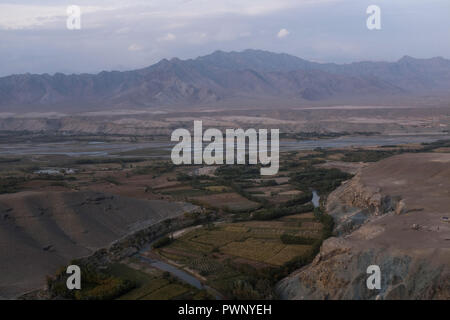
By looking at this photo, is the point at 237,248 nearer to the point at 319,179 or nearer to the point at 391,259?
the point at 391,259

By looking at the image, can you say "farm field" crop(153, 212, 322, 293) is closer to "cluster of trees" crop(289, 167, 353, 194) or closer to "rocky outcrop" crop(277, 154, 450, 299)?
"rocky outcrop" crop(277, 154, 450, 299)

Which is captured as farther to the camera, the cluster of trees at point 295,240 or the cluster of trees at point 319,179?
the cluster of trees at point 319,179

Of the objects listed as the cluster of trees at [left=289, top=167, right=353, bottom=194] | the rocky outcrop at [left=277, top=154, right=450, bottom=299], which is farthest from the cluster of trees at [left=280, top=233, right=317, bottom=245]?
the cluster of trees at [left=289, top=167, right=353, bottom=194]

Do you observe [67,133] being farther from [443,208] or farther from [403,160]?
[443,208]

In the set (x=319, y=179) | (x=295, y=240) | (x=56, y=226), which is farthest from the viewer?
(x=319, y=179)

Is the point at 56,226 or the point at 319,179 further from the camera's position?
the point at 319,179

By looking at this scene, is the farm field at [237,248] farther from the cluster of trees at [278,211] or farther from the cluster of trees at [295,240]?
the cluster of trees at [278,211]

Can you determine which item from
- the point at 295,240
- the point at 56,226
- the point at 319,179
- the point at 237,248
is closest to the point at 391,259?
the point at 295,240

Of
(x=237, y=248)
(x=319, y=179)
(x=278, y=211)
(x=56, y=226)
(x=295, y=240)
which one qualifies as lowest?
(x=237, y=248)

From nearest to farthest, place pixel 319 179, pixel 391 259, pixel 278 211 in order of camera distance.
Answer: pixel 391 259
pixel 278 211
pixel 319 179

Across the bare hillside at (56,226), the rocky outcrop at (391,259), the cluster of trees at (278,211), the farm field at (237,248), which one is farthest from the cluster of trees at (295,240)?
the bare hillside at (56,226)

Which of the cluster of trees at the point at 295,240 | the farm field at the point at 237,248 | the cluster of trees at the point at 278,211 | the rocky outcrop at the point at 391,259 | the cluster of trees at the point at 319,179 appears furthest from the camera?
the cluster of trees at the point at 319,179
